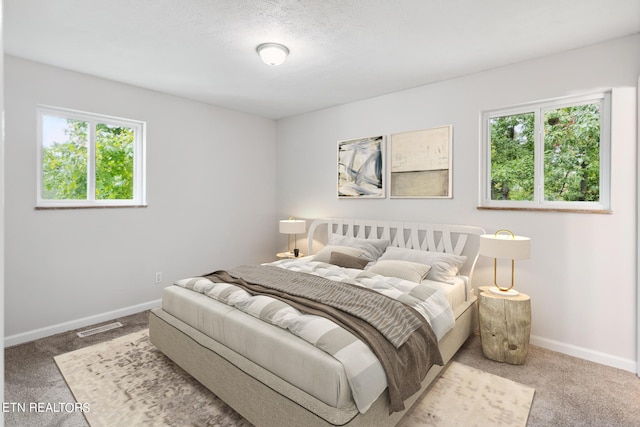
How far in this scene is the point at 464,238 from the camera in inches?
130

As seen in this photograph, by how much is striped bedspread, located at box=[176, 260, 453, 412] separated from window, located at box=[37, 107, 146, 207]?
1.66 metres

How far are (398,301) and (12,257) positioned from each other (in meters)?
3.42

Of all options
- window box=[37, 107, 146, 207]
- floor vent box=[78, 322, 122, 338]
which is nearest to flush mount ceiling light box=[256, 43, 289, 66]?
window box=[37, 107, 146, 207]

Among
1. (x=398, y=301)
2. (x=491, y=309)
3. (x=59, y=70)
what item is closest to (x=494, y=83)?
(x=491, y=309)

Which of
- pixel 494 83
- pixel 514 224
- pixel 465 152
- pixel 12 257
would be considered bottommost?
pixel 12 257

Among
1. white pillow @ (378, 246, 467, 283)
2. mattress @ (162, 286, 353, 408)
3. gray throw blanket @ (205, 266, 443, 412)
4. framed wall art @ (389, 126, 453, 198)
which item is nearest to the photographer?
mattress @ (162, 286, 353, 408)

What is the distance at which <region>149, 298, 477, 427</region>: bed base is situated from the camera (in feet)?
5.26

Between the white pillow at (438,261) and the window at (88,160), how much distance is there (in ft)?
10.0

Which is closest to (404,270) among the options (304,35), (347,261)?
(347,261)

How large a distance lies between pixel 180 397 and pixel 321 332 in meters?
1.21

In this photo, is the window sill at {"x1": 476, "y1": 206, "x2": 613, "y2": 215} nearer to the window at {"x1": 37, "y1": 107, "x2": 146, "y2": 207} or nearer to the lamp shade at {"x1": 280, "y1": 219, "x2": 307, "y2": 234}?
the lamp shade at {"x1": 280, "y1": 219, "x2": 307, "y2": 234}

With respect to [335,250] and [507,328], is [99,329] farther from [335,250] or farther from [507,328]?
[507,328]

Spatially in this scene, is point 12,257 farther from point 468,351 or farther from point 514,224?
point 514,224

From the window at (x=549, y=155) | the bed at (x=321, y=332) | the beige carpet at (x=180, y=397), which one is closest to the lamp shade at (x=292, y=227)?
the bed at (x=321, y=332)
